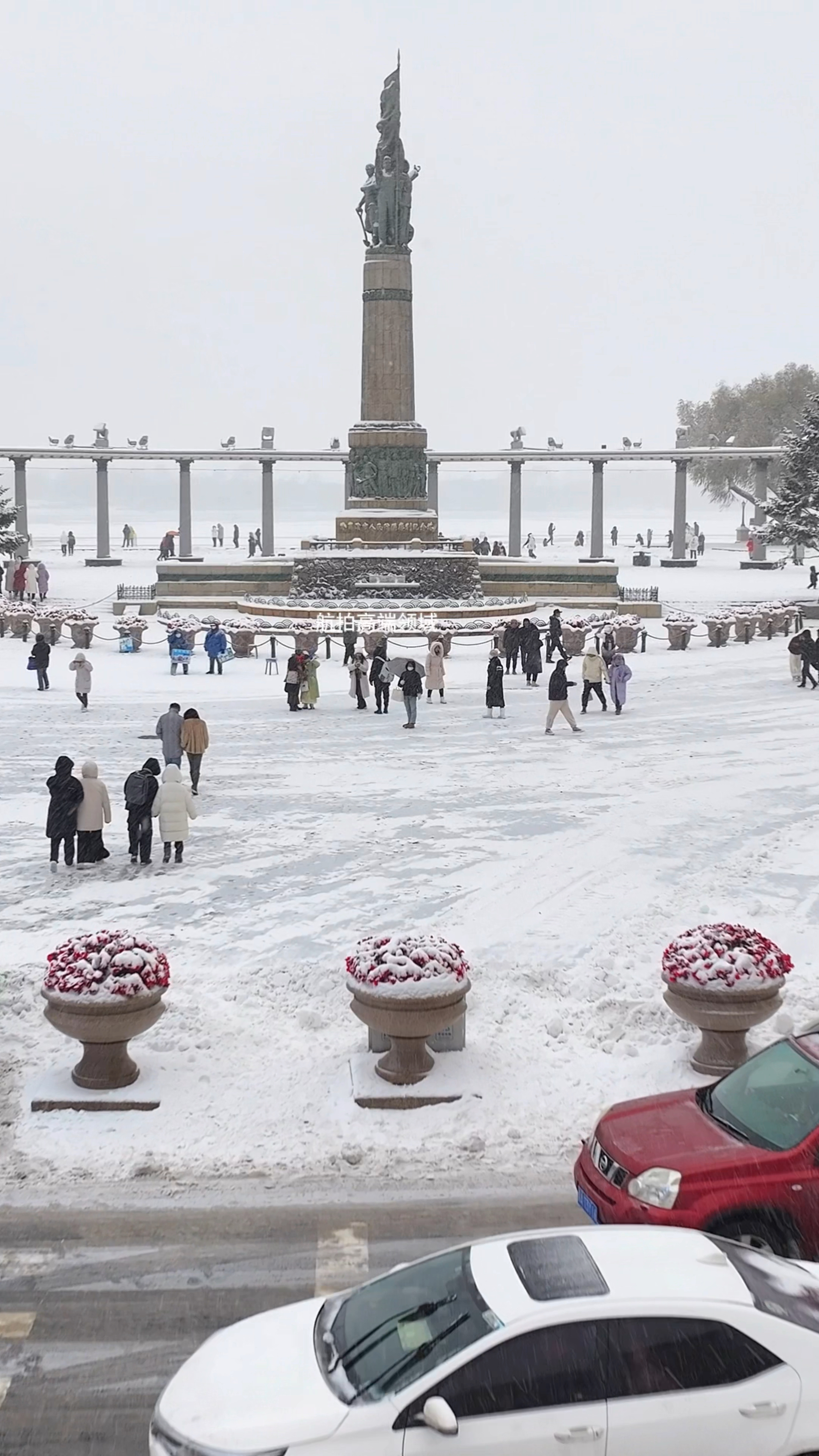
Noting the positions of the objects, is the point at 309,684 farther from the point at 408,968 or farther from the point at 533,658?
the point at 408,968

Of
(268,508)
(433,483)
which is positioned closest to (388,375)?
(268,508)

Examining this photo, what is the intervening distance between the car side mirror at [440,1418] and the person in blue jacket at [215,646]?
26.5m

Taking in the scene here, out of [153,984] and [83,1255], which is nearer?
[83,1255]

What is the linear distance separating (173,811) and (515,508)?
5677 cm

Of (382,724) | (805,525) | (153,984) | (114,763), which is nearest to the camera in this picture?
(153,984)

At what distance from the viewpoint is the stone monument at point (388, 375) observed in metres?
44.7

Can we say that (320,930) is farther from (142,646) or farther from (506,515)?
(506,515)

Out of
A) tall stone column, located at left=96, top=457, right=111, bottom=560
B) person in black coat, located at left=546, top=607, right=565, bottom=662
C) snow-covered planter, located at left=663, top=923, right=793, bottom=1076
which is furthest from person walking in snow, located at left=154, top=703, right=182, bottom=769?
tall stone column, located at left=96, top=457, right=111, bottom=560

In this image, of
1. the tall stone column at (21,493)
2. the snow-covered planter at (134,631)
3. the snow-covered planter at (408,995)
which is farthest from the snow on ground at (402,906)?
the tall stone column at (21,493)

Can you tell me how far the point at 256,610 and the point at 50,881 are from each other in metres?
27.9

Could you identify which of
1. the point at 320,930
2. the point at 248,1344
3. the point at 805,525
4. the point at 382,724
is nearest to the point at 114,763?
the point at 382,724

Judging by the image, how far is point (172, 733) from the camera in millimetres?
18078

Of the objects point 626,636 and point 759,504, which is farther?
point 759,504

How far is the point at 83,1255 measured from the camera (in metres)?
7.55
